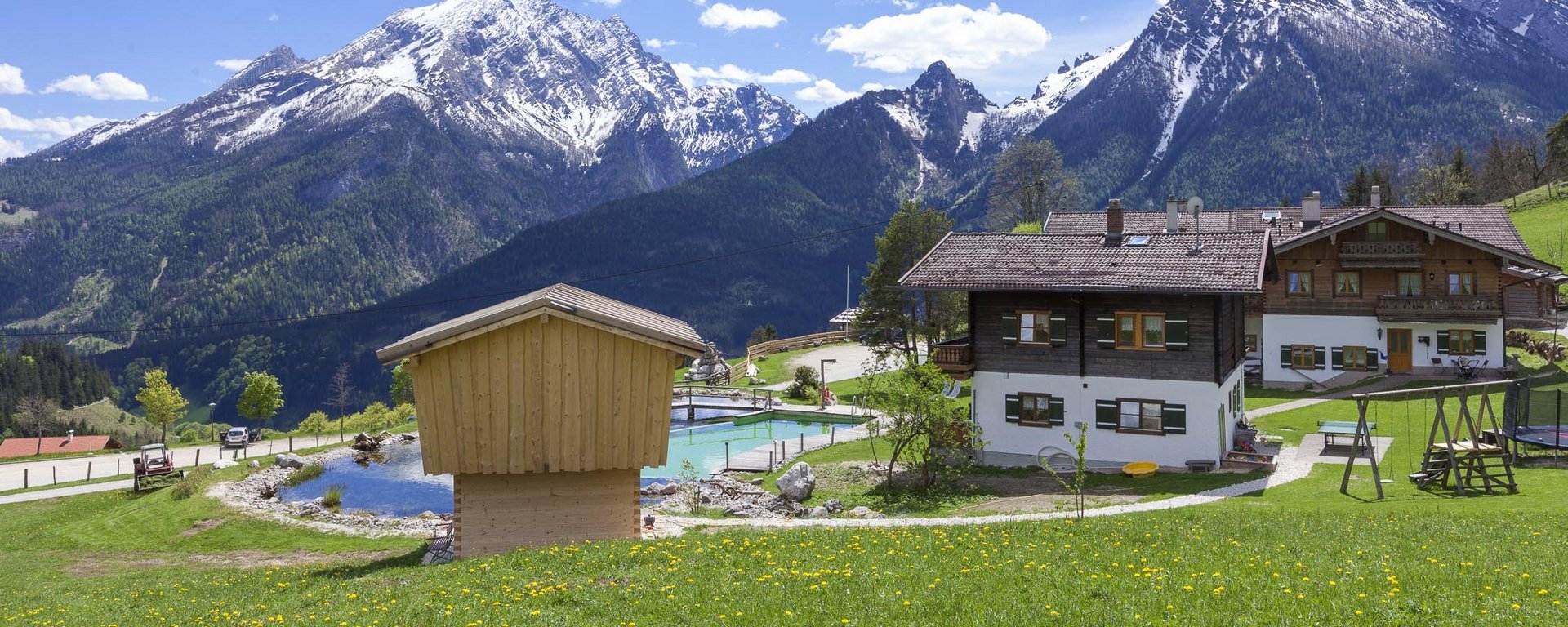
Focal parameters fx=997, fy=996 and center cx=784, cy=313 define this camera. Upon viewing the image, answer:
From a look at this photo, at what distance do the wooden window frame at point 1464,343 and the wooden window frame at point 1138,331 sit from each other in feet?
78.0

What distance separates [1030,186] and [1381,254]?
4069cm

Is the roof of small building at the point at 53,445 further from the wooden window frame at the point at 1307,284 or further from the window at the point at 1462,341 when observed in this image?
the window at the point at 1462,341

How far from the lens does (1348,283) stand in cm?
4684

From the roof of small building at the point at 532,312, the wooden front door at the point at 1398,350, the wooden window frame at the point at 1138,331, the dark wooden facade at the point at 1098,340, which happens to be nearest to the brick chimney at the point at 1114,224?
the dark wooden facade at the point at 1098,340

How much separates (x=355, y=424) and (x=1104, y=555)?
60659 mm

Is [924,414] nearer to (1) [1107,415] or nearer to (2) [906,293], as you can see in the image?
(1) [1107,415]

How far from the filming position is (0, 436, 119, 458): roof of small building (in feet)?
206

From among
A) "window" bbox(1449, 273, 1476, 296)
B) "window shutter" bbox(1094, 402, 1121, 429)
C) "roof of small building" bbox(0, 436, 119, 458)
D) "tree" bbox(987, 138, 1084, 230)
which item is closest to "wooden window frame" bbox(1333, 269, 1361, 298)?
"window" bbox(1449, 273, 1476, 296)

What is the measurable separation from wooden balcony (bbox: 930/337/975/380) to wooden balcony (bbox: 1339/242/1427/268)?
943 inches

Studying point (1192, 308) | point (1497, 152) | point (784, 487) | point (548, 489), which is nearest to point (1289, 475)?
point (1192, 308)

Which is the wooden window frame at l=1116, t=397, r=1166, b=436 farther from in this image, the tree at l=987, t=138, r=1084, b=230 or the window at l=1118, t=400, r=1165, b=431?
the tree at l=987, t=138, r=1084, b=230

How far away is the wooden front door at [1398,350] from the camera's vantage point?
46531mm

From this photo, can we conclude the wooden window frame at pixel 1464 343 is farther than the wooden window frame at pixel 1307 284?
No

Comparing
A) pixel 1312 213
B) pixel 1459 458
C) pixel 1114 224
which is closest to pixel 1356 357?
pixel 1312 213
